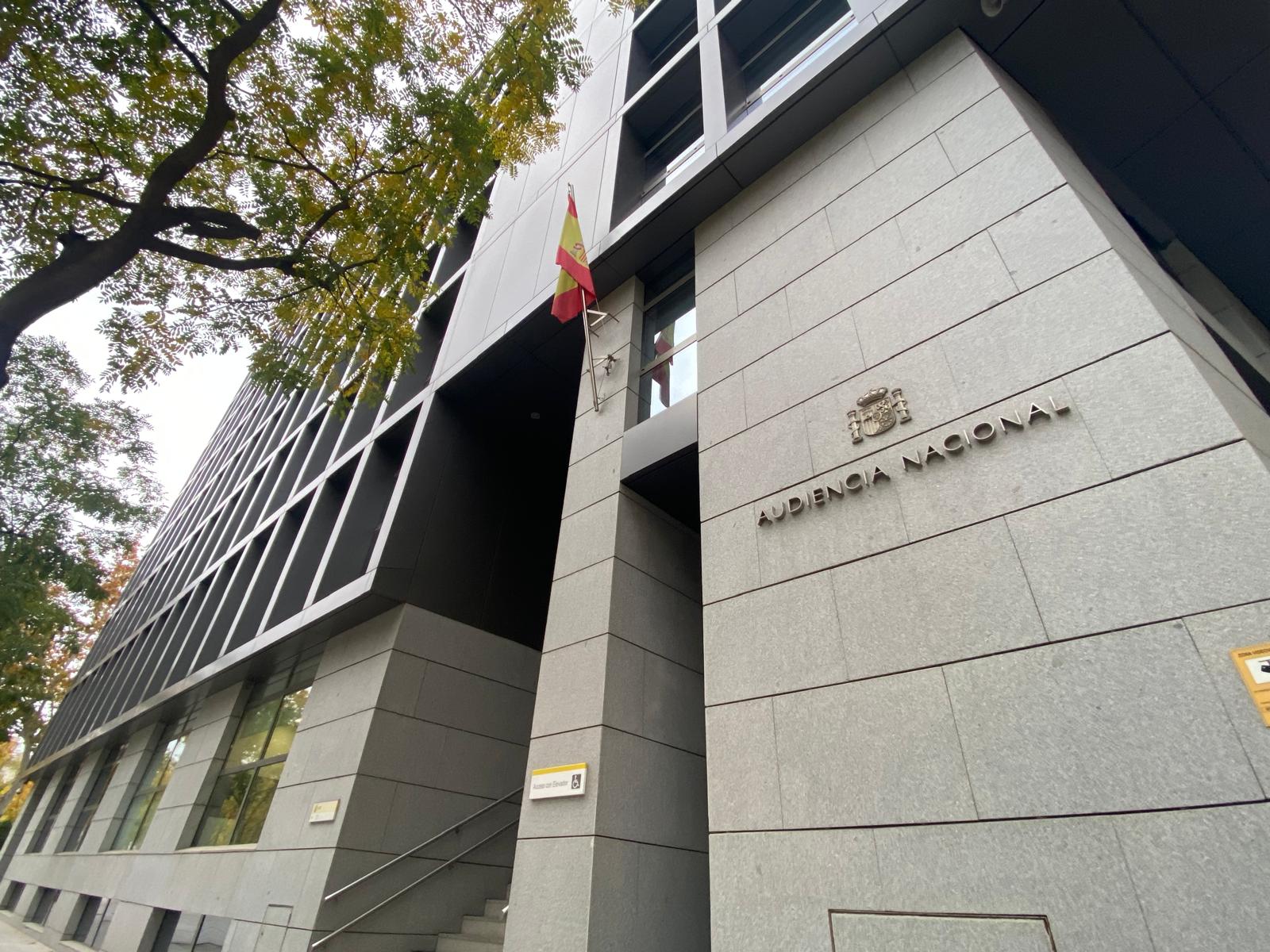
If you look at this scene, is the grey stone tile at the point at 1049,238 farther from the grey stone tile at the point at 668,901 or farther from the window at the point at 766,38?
the grey stone tile at the point at 668,901

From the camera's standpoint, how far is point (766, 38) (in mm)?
9938

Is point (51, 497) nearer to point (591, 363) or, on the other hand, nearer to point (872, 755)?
point (591, 363)

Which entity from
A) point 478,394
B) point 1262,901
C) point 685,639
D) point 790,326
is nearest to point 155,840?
point 478,394

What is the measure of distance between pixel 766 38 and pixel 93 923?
24870 mm

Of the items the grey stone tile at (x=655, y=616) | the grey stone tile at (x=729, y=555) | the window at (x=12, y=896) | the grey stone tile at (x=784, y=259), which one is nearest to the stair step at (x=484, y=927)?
the grey stone tile at (x=655, y=616)

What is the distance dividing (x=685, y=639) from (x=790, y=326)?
12.0ft

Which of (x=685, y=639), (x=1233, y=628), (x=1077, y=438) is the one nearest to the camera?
(x=1233, y=628)

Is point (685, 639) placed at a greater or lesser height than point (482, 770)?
greater

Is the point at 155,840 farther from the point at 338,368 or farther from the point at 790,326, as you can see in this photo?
the point at 790,326

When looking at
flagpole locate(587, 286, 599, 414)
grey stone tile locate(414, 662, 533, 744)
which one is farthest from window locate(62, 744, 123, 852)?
flagpole locate(587, 286, 599, 414)

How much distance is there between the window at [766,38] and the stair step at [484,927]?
1167 cm

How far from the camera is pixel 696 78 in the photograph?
10.7 metres

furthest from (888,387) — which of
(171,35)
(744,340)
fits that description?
(171,35)

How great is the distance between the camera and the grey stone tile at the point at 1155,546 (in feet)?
10.2
